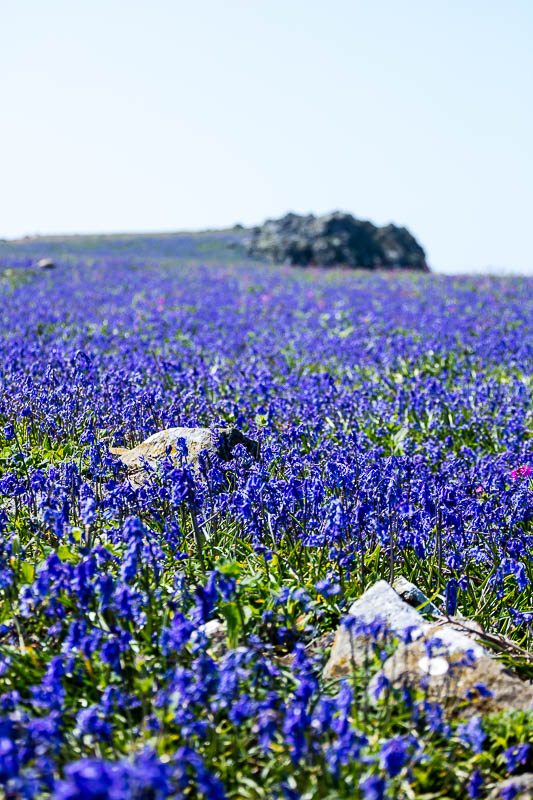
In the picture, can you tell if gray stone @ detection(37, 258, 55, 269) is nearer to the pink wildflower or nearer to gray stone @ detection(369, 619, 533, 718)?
the pink wildflower

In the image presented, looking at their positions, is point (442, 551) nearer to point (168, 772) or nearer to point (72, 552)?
point (72, 552)

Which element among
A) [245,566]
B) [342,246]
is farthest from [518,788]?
[342,246]

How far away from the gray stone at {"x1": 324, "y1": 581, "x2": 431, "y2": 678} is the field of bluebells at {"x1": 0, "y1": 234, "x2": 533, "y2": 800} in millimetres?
90

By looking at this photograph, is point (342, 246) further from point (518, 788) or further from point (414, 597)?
point (518, 788)

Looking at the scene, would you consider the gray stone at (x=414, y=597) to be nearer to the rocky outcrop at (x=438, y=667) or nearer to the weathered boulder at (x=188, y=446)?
the rocky outcrop at (x=438, y=667)

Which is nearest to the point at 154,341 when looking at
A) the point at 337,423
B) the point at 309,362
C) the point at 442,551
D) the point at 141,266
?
the point at 309,362

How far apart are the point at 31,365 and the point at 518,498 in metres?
6.29

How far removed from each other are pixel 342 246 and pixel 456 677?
37.7m

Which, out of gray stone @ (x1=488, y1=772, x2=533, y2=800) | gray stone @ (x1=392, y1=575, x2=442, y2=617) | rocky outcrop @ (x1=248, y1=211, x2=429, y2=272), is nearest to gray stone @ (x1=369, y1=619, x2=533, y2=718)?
gray stone @ (x1=488, y1=772, x2=533, y2=800)

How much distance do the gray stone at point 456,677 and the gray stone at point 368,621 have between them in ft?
0.38

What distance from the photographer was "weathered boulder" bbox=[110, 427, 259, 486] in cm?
578

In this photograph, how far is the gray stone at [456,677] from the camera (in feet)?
10.7

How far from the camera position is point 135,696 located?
10.4 feet

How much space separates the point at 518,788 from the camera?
2715mm
